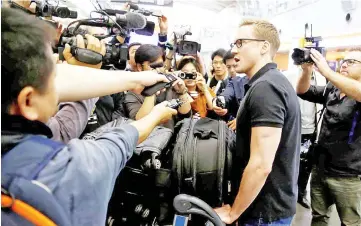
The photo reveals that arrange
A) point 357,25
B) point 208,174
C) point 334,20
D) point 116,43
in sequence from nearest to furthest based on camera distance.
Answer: point 208,174
point 116,43
point 357,25
point 334,20

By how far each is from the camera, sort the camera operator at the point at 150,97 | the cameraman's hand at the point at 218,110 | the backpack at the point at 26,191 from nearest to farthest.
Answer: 1. the backpack at the point at 26,191
2. the camera operator at the point at 150,97
3. the cameraman's hand at the point at 218,110

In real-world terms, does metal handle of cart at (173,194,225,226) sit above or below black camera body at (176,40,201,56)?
below

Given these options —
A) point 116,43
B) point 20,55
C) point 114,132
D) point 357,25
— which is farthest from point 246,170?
point 357,25

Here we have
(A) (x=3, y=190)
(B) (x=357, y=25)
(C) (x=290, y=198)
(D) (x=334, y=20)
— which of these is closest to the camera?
(A) (x=3, y=190)

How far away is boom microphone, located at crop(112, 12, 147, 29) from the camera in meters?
1.64

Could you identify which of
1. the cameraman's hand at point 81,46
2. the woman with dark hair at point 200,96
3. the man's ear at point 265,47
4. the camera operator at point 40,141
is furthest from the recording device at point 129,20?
the camera operator at point 40,141

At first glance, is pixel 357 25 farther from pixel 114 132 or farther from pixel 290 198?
pixel 114 132

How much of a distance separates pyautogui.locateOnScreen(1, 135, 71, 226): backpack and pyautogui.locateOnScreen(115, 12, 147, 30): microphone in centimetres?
116

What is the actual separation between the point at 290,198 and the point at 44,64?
3.75 ft

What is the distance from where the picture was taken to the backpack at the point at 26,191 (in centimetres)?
55

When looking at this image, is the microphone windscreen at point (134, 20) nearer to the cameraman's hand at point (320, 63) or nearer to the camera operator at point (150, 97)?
the camera operator at point (150, 97)

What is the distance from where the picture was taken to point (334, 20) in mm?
5320

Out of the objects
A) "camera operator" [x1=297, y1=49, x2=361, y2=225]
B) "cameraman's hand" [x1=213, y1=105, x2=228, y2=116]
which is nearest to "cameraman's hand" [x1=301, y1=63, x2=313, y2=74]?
"camera operator" [x1=297, y1=49, x2=361, y2=225]

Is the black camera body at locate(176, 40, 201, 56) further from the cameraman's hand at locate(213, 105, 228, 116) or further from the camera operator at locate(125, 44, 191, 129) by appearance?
the cameraman's hand at locate(213, 105, 228, 116)
